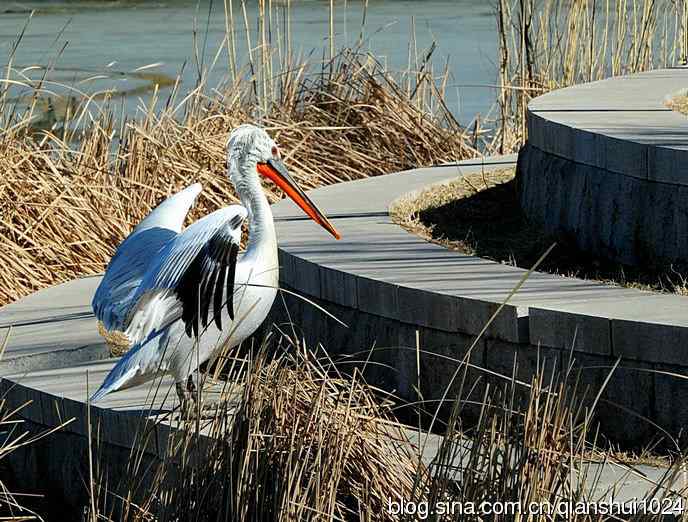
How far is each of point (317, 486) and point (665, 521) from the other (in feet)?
3.00

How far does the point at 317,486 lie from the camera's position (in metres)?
3.09

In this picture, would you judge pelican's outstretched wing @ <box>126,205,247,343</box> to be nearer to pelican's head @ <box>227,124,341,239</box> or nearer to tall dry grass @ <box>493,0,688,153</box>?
pelican's head @ <box>227,124,341,239</box>

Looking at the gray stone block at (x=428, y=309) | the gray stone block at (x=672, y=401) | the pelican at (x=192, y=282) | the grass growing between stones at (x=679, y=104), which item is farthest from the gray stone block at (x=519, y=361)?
the grass growing between stones at (x=679, y=104)

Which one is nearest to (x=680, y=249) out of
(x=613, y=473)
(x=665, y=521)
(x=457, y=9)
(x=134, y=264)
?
(x=613, y=473)

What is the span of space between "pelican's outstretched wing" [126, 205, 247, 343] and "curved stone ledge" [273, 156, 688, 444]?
0.55 m

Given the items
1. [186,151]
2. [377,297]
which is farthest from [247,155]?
[186,151]

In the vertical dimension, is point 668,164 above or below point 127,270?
above

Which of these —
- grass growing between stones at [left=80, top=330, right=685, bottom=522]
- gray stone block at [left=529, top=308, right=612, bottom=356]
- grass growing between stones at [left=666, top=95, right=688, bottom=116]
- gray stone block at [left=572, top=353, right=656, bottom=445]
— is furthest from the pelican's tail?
grass growing between stones at [left=666, top=95, right=688, bottom=116]

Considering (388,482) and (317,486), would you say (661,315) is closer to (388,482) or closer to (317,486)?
(388,482)

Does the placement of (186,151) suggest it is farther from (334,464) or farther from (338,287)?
(334,464)

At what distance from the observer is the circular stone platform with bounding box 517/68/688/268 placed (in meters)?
4.73

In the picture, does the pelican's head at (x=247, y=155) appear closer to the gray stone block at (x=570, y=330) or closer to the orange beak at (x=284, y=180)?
the orange beak at (x=284, y=180)

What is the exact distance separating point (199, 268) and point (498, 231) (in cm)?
222

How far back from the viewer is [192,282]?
385cm
